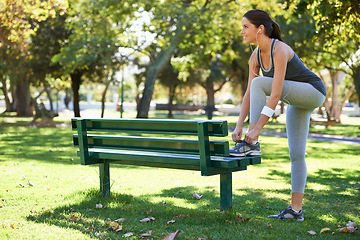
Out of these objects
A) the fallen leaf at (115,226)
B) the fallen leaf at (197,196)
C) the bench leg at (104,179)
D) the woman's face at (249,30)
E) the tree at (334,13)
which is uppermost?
the tree at (334,13)

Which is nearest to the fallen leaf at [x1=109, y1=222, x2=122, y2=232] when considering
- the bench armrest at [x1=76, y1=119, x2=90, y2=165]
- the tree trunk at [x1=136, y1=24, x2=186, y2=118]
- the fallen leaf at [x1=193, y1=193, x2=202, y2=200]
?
the bench armrest at [x1=76, y1=119, x2=90, y2=165]

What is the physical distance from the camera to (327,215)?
15.1ft

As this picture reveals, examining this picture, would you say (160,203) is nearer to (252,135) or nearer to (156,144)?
(156,144)

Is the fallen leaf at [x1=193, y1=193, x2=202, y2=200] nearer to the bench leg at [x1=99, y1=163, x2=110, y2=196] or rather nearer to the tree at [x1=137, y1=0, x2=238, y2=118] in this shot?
the bench leg at [x1=99, y1=163, x2=110, y2=196]

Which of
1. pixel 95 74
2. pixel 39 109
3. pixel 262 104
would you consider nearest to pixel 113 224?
pixel 262 104

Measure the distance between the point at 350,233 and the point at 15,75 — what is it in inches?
1189

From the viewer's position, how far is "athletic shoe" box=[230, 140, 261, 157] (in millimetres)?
3932

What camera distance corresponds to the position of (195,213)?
4.46 m

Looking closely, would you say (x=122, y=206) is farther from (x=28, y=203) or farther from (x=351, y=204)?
(x=351, y=204)

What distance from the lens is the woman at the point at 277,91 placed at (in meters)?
3.80

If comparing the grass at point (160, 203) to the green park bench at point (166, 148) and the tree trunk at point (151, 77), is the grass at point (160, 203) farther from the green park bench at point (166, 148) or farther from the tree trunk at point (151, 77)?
the tree trunk at point (151, 77)

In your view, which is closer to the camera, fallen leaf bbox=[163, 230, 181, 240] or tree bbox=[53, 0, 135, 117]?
fallen leaf bbox=[163, 230, 181, 240]

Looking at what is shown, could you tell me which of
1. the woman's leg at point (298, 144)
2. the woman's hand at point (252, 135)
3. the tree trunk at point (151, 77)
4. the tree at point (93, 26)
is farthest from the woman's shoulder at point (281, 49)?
the tree trunk at point (151, 77)

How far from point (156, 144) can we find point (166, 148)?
5.5 inches
